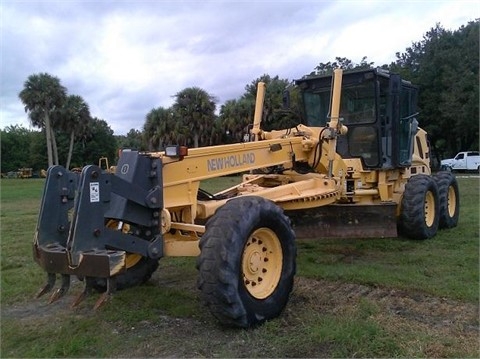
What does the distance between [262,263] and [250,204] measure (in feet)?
2.13

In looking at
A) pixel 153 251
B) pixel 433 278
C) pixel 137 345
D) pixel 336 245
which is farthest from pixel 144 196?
pixel 336 245

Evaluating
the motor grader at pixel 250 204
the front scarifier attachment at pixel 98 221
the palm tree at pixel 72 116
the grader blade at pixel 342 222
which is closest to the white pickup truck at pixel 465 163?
the motor grader at pixel 250 204

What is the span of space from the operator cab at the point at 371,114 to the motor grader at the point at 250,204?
0.05ft

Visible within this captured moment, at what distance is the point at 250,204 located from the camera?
16.1 ft

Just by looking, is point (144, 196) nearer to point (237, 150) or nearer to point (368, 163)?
point (237, 150)

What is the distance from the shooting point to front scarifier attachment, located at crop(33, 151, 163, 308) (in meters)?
4.41

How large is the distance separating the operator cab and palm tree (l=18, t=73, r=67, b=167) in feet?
141

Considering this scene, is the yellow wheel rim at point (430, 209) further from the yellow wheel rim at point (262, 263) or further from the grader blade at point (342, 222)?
the yellow wheel rim at point (262, 263)

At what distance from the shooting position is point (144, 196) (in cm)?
485

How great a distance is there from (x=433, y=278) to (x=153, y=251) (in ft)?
11.5

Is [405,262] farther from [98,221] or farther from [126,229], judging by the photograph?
[98,221]

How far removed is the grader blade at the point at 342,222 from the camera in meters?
7.59

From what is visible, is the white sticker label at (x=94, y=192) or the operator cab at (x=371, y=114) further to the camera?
the operator cab at (x=371, y=114)

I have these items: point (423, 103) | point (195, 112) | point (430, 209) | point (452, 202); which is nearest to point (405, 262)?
point (430, 209)
